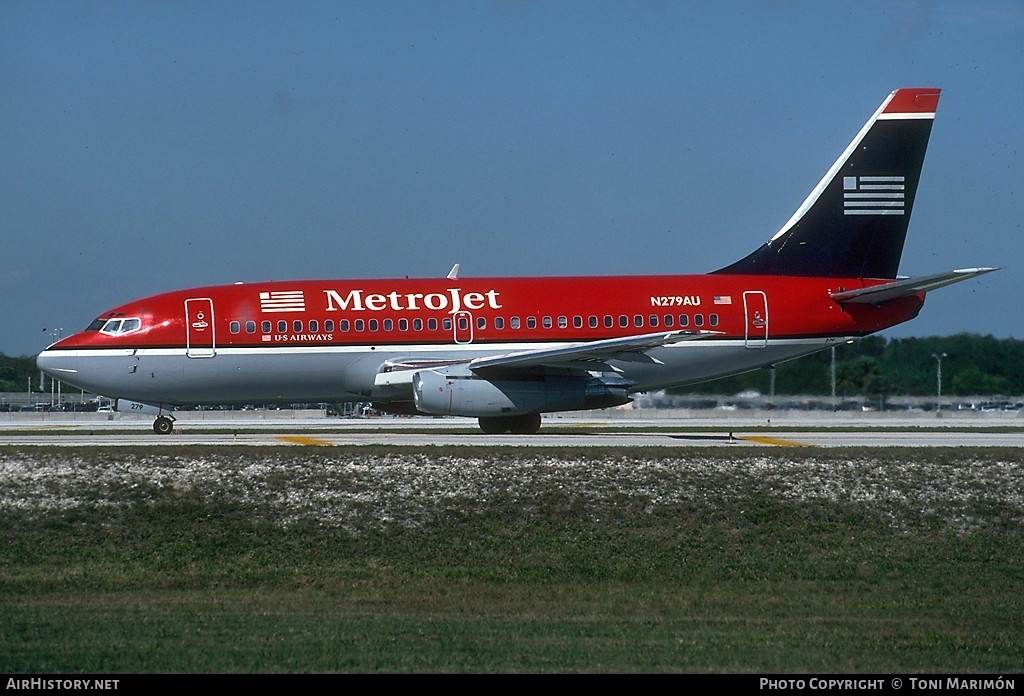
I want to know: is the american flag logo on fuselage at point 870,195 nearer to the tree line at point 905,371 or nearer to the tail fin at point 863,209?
the tail fin at point 863,209

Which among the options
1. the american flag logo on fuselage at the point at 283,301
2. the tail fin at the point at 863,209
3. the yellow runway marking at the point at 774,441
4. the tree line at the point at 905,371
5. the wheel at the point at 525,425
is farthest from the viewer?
the tree line at the point at 905,371

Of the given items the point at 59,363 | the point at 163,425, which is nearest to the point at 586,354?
the point at 163,425

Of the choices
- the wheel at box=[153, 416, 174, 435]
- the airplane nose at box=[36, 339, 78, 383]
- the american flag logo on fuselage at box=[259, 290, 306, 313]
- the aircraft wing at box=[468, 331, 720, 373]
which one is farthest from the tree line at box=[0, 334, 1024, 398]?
the airplane nose at box=[36, 339, 78, 383]

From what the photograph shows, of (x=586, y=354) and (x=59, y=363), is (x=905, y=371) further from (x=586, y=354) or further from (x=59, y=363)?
(x=59, y=363)

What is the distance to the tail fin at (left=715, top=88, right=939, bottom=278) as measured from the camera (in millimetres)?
35031

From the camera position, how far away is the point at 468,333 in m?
33.2

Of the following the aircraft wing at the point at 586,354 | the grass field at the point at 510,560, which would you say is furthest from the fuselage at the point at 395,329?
the grass field at the point at 510,560

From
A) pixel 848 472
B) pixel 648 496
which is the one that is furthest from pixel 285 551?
pixel 848 472

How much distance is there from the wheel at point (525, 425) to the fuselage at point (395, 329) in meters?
2.00

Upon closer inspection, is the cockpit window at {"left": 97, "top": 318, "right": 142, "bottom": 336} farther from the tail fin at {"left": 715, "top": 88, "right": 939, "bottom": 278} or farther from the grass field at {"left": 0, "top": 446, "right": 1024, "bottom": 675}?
the tail fin at {"left": 715, "top": 88, "right": 939, "bottom": 278}

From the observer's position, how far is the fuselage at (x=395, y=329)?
33.0 meters

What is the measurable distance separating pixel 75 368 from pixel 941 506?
21701 mm

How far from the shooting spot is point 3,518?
2055 cm
